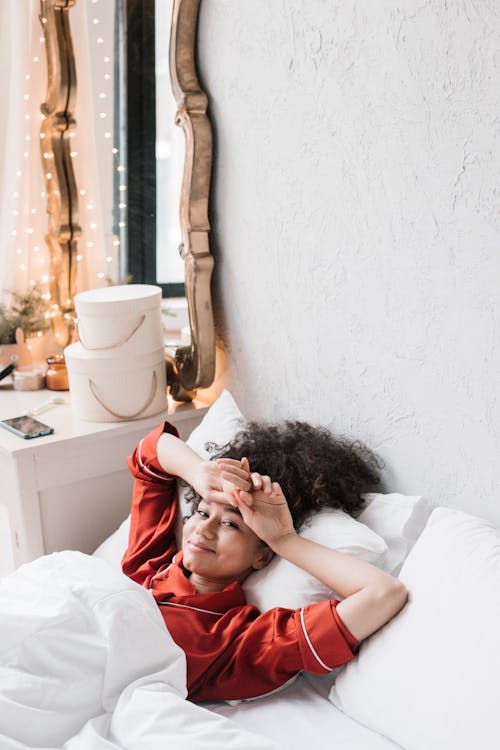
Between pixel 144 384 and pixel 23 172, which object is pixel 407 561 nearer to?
pixel 144 384

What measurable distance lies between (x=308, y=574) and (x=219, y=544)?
16 cm

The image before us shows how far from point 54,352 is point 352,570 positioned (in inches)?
51.5

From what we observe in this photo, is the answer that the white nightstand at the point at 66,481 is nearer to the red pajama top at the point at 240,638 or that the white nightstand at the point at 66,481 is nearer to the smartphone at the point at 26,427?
the smartphone at the point at 26,427

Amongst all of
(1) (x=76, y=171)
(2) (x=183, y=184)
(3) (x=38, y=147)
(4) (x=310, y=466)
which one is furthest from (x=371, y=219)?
(3) (x=38, y=147)

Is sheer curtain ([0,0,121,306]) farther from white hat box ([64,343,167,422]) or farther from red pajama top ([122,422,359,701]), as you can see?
red pajama top ([122,422,359,701])

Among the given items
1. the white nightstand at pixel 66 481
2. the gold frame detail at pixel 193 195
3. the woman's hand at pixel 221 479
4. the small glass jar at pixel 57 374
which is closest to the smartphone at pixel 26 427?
the white nightstand at pixel 66 481

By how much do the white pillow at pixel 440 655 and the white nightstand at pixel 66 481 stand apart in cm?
83

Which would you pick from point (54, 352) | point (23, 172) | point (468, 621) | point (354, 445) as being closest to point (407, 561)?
point (468, 621)

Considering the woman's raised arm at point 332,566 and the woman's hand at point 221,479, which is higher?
the woman's hand at point 221,479

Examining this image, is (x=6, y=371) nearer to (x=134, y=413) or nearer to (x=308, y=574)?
(x=134, y=413)

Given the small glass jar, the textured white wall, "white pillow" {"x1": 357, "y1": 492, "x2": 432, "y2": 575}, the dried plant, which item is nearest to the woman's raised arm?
"white pillow" {"x1": 357, "y1": 492, "x2": 432, "y2": 575}

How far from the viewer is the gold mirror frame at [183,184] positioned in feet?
6.02

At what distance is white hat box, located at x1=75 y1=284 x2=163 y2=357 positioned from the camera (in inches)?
72.2

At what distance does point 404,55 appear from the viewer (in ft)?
4.42
